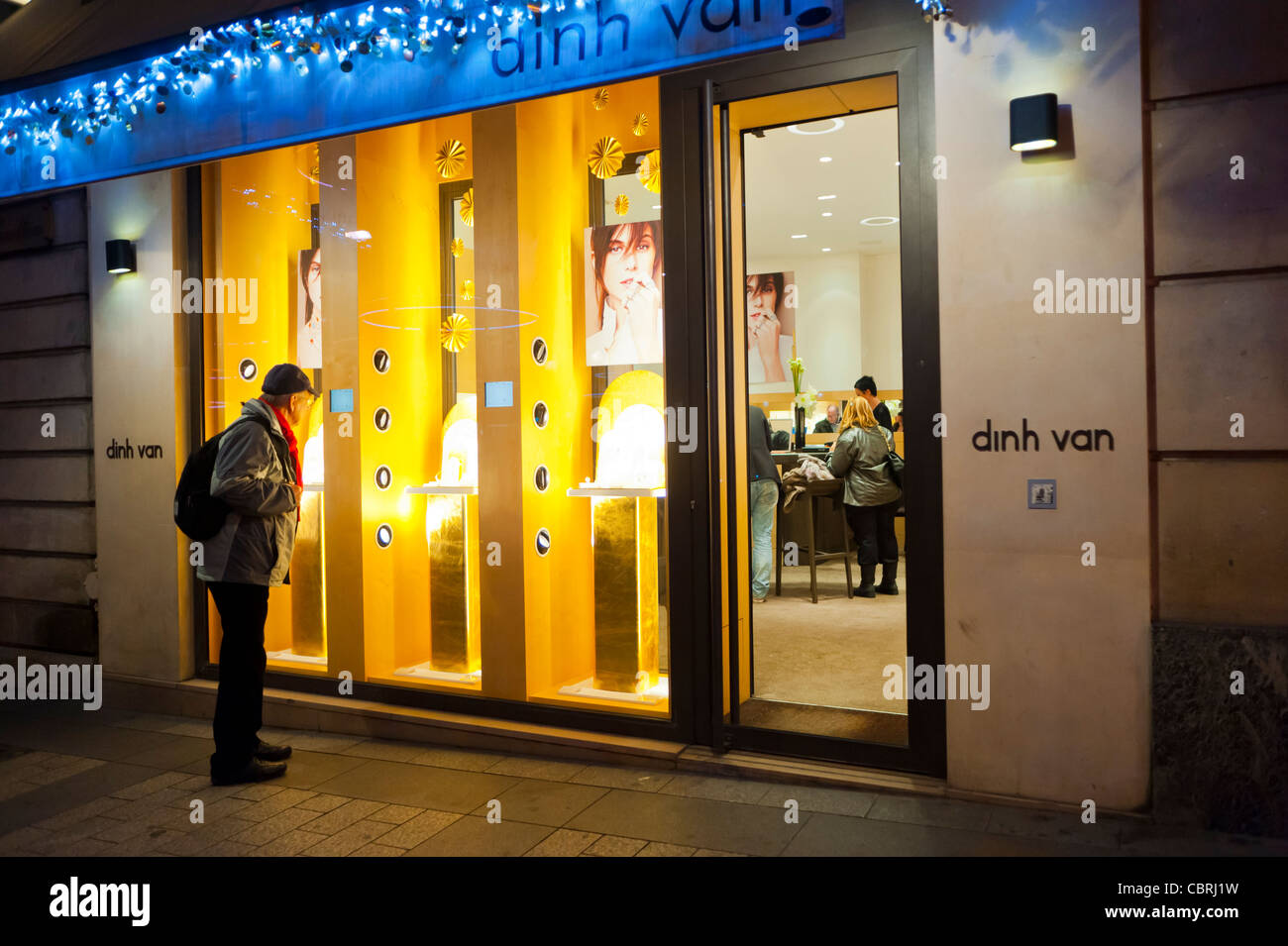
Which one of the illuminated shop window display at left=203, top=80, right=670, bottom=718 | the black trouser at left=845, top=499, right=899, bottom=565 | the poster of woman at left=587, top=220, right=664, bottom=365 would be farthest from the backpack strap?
the black trouser at left=845, top=499, right=899, bottom=565

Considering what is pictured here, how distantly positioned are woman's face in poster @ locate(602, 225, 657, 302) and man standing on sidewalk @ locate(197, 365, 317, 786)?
5.61 feet

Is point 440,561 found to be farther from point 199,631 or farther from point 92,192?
point 92,192

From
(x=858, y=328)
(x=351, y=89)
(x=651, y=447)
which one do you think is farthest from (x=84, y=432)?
(x=858, y=328)

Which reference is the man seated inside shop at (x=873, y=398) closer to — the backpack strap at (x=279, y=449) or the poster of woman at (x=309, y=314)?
the poster of woman at (x=309, y=314)

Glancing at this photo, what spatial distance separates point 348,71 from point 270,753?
10.8 feet

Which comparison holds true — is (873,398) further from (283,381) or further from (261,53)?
(261,53)

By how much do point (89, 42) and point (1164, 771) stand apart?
25.0 feet

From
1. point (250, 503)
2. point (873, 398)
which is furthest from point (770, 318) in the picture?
point (250, 503)

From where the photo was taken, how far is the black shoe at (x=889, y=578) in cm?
806

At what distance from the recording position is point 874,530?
789cm

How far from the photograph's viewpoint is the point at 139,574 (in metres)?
6.21

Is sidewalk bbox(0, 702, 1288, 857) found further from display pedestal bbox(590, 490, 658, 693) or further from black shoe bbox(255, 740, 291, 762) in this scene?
display pedestal bbox(590, 490, 658, 693)

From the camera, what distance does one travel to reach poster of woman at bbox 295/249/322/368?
625 centimetres

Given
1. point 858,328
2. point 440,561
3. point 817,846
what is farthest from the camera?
point 858,328
